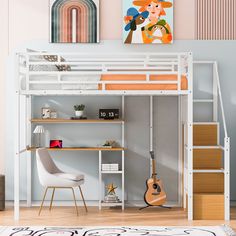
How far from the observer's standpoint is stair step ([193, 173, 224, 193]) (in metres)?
6.37

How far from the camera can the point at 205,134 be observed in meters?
6.67

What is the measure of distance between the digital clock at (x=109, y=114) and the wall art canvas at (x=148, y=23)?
87 centimetres

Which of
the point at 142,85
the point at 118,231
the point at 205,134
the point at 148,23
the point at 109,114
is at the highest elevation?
the point at 148,23

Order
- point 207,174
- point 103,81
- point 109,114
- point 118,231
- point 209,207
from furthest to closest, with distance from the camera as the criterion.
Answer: point 109,114, point 207,174, point 209,207, point 103,81, point 118,231

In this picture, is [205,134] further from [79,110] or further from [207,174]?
[79,110]

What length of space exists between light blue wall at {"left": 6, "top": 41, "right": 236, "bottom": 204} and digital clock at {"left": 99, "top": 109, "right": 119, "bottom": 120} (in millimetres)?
218

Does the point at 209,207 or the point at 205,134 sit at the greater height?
the point at 205,134

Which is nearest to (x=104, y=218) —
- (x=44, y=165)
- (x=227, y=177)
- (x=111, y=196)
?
(x=111, y=196)

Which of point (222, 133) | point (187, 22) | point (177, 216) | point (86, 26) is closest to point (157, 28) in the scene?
point (187, 22)

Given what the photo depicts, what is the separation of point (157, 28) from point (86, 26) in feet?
2.85

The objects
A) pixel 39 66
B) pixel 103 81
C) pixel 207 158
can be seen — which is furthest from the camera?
pixel 207 158

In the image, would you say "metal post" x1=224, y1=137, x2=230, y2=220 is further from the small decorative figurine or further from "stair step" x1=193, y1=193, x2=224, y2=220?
the small decorative figurine

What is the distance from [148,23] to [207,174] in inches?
78.2

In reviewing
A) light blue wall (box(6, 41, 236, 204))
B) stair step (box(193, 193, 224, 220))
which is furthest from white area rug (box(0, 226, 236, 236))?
light blue wall (box(6, 41, 236, 204))
